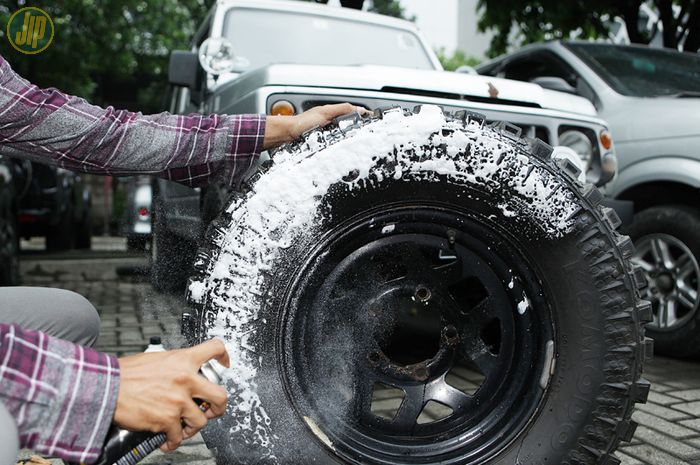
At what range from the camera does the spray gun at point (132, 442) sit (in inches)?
42.6

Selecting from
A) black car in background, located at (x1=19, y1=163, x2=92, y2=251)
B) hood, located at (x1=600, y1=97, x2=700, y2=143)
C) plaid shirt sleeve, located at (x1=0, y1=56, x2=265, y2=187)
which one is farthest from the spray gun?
black car in background, located at (x1=19, y1=163, x2=92, y2=251)

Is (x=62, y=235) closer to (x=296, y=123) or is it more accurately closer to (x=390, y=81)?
(x=390, y=81)

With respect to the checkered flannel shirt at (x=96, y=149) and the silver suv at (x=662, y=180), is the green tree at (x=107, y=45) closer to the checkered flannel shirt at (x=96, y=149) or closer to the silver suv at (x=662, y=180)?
the checkered flannel shirt at (x=96, y=149)

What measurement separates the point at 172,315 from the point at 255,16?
292 cm

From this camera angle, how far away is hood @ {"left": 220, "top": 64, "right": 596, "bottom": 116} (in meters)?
2.91

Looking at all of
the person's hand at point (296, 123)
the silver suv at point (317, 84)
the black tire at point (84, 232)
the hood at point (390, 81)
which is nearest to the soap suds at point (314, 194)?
the silver suv at point (317, 84)

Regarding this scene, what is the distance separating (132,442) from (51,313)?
0.74m

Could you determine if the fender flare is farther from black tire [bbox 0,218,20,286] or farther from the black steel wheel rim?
black tire [bbox 0,218,20,286]

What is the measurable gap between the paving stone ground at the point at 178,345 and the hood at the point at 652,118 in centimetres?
144

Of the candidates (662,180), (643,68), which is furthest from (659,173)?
(643,68)

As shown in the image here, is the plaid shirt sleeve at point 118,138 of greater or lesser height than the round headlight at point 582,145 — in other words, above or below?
above

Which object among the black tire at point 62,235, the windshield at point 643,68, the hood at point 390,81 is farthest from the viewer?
the black tire at point 62,235

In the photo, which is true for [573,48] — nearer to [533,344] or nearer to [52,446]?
[533,344]

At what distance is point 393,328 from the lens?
1.79 meters
